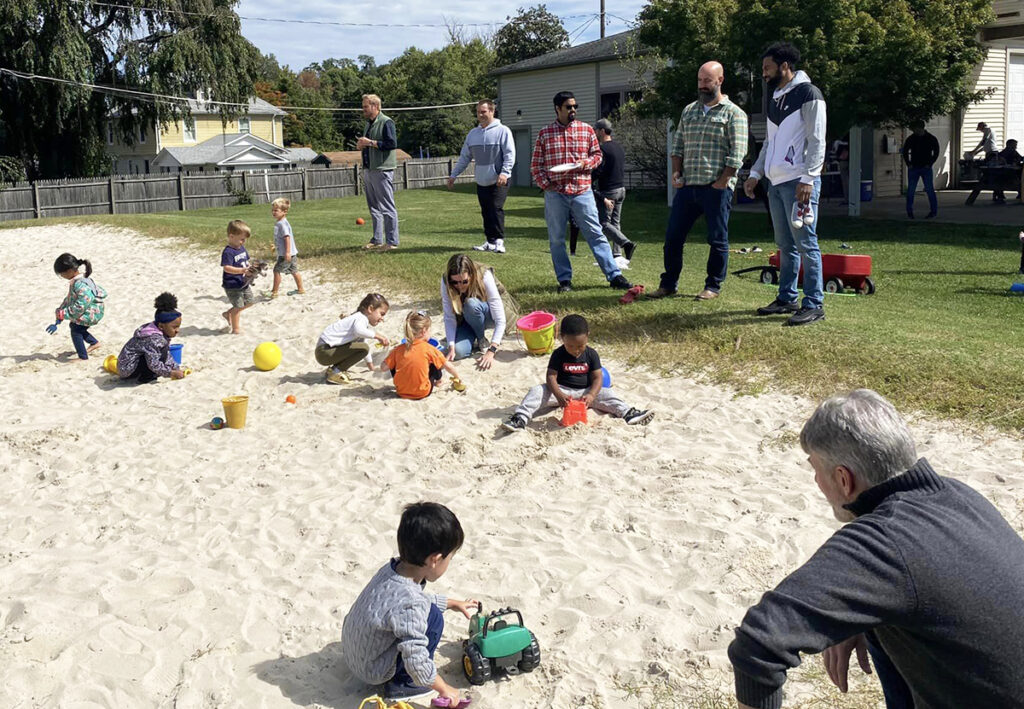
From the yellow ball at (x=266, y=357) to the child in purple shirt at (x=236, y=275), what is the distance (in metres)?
1.63

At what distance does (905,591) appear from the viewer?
2184 millimetres

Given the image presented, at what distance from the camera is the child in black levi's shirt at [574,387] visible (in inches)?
291

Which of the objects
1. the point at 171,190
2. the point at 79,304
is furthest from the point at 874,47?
the point at 171,190

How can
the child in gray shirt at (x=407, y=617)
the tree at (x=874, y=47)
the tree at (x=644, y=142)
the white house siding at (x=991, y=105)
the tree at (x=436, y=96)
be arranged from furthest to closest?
the tree at (x=436, y=96), the tree at (x=644, y=142), the white house siding at (x=991, y=105), the tree at (x=874, y=47), the child in gray shirt at (x=407, y=617)

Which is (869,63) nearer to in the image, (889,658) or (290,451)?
(290,451)

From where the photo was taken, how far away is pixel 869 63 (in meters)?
17.1

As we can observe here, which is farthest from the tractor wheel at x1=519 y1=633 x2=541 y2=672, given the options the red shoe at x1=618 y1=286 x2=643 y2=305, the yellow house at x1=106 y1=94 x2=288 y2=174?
the yellow house at x1=106 y1=94 x2=288 y2=174

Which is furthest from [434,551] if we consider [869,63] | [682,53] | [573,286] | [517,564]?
[682,53]

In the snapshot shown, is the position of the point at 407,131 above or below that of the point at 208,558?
above

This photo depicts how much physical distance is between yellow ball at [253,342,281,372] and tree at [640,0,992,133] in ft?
38.1

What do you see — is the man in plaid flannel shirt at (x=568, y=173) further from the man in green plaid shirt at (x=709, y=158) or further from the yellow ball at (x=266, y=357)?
the yellow ball at (x=266, y=357)

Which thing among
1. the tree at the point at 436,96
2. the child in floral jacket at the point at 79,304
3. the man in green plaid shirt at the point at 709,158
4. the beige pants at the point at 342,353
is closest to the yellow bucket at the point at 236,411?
the beige pants at the point at 342,353

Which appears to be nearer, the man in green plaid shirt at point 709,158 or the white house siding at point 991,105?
the man in green plaid shirt at point 709,158

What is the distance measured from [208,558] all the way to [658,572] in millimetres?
2576
